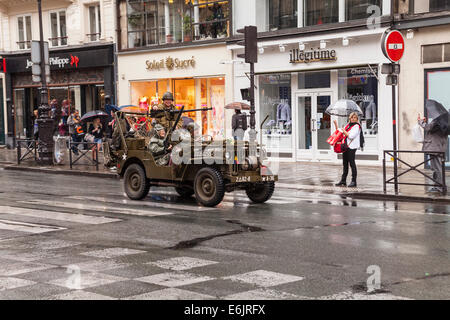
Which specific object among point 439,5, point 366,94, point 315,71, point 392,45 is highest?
point 439,5

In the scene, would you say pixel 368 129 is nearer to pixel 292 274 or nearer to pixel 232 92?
pixel 232 92

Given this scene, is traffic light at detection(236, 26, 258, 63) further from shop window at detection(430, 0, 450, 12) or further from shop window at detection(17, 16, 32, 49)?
shop window at detection(17, 16, 32, 49)

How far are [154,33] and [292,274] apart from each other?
70.2 feet

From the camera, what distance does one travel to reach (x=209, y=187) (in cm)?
1170

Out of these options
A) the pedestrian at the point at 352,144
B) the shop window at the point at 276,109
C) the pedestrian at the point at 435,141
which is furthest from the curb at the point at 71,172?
the pedestrian at the point at 435,141

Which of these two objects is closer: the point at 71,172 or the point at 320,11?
the point at 71,172

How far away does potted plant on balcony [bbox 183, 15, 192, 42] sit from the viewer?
2528 centimetres

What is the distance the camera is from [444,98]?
18219mm

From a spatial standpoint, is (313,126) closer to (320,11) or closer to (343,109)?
(320,11)

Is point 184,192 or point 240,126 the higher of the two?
point 240,126

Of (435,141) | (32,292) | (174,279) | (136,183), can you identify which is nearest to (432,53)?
(435,141)

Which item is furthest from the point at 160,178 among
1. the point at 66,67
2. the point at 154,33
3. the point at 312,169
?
the point at 66,67

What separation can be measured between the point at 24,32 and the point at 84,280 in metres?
28.1

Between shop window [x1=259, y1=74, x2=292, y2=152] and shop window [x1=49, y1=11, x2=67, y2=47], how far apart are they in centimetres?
1163
